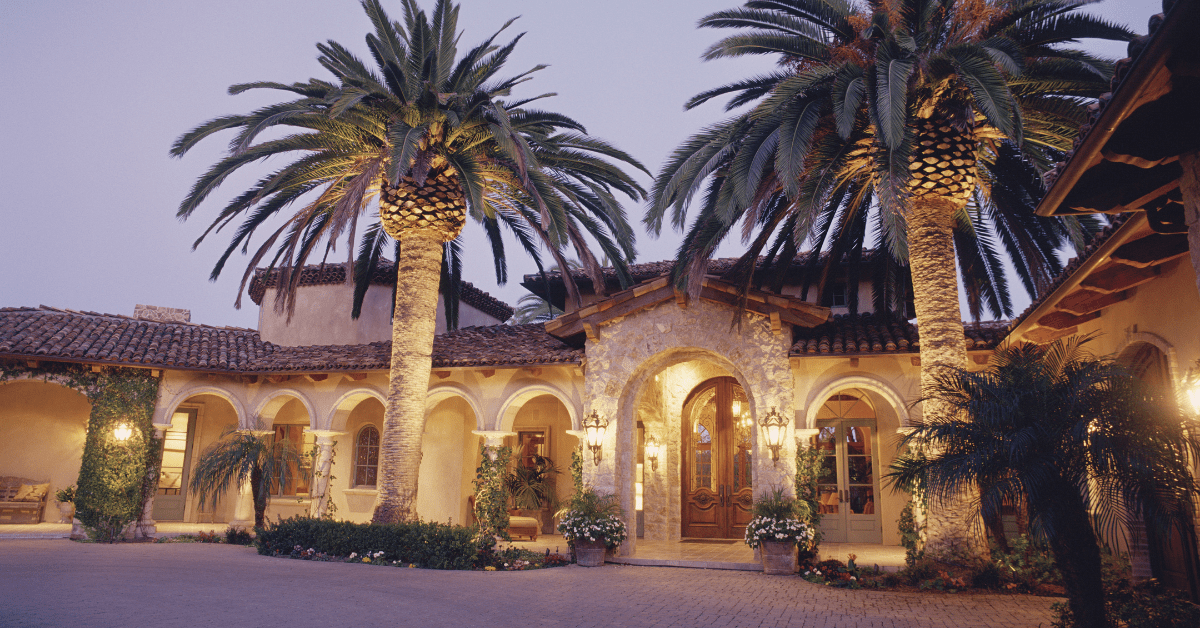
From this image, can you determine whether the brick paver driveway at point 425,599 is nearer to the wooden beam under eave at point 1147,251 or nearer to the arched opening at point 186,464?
the wooden beam under eave at point 1147,251

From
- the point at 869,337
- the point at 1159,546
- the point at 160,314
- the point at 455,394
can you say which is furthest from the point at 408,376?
the point at 160,314

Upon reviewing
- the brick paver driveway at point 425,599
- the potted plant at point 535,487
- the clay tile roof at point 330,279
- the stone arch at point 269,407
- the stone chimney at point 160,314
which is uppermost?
the clay tile roof at point 330,279

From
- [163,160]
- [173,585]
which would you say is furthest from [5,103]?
[173,585]

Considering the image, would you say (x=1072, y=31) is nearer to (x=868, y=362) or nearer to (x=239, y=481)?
(x=868, y=362)

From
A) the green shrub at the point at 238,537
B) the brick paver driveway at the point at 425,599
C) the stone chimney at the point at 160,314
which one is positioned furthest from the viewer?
the stone chimney at the point at 160,314

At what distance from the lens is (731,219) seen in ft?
32.8

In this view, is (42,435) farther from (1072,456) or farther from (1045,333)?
(1045,333)

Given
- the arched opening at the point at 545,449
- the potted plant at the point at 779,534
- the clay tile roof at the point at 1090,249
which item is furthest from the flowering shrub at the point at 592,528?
the clay tile roof at the point at 1090,249

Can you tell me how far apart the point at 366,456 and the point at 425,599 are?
10.2 metres

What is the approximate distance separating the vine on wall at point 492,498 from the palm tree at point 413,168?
1.50 m

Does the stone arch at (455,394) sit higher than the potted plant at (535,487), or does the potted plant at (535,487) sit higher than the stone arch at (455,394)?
the stone arch at (455,394)

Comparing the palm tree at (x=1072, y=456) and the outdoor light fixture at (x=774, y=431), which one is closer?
the palm tree at (x=1072, y=456)

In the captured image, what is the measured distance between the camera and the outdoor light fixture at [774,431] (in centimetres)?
1190

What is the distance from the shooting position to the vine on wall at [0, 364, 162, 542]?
14.1m
